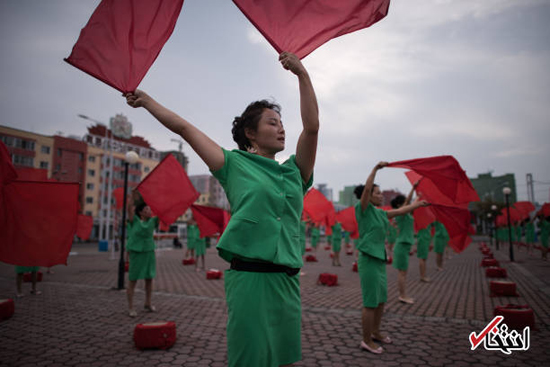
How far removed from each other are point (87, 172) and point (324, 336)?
63.2 m

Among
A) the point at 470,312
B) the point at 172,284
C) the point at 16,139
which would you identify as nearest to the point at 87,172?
the point at 16,139

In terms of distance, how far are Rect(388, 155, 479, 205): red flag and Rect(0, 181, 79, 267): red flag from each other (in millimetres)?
4258

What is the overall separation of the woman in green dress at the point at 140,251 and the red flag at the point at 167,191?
0.50 metres

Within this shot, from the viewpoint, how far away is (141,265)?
715 cm

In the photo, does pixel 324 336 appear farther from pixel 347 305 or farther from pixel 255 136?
pixel 255 136

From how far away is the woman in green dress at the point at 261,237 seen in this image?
5.70 ft

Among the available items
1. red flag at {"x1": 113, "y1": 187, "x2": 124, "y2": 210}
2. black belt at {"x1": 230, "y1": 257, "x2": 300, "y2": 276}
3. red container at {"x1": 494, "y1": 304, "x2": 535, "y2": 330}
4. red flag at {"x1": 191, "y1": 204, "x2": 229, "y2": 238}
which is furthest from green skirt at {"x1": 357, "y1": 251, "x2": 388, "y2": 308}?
red flag at {"x1": 113, "y1": 187, "x2": 124, "y2": 210}

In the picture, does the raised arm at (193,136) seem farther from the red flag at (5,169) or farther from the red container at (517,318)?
the red container at (517,318)

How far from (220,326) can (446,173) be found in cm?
473

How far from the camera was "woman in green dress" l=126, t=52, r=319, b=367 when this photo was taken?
174 cm

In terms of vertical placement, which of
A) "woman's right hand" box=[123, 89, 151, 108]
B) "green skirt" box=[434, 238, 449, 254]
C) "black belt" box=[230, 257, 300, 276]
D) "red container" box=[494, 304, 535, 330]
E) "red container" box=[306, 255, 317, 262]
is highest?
"woman's right hand" box=[123, 89, 151, 108]

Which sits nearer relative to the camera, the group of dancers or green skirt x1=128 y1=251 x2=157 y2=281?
the group of dancers

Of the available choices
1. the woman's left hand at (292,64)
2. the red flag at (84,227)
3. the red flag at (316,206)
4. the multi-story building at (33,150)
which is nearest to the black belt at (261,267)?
the woman's left hand at (292,64)

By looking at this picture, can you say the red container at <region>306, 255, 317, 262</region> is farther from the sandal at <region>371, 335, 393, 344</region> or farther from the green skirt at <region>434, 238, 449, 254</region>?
the sandal at <region>371, 335, 393, 344</region>
